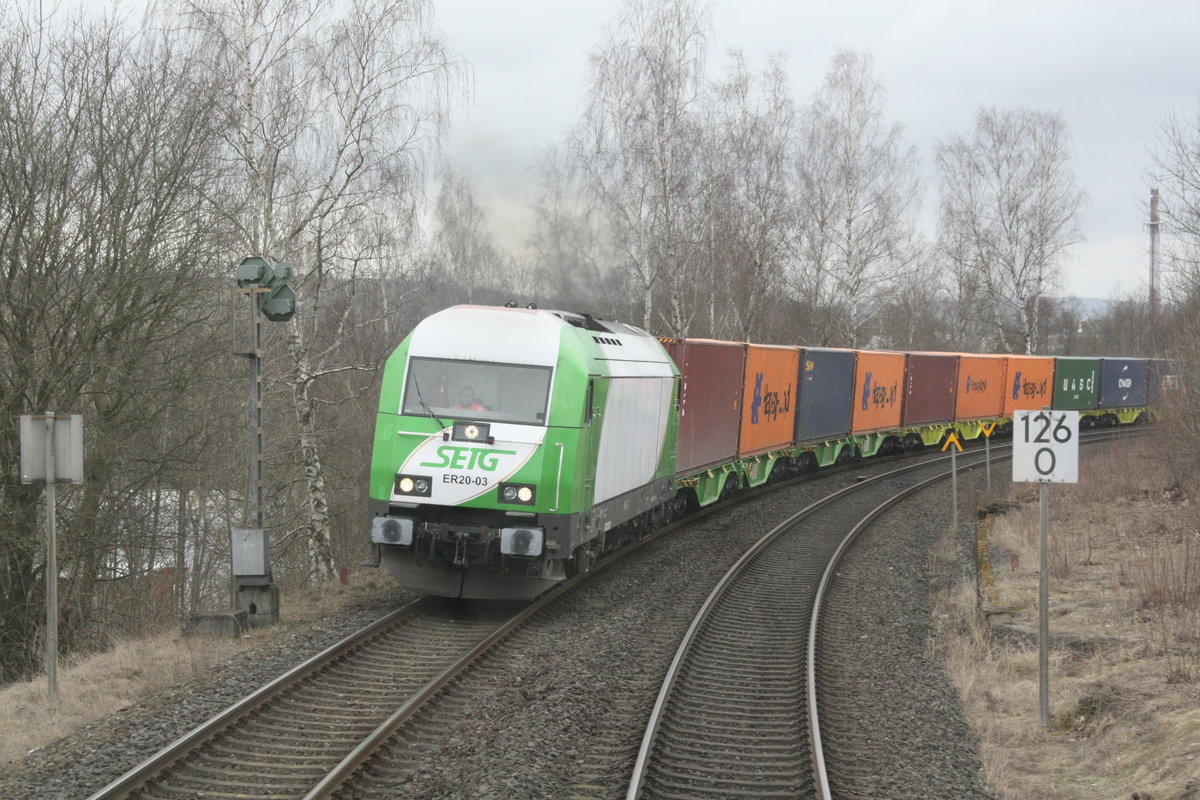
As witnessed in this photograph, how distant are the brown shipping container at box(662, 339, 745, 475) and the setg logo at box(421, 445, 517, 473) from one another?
6.57m

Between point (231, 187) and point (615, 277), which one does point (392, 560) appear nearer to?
point (231, 187)

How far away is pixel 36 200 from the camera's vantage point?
41.2ft

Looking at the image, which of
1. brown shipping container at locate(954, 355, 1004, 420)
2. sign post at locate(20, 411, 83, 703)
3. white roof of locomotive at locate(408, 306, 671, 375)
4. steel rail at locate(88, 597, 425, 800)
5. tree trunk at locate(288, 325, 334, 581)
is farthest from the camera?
brown shipping container at locate(954, 355, 1004, 420)

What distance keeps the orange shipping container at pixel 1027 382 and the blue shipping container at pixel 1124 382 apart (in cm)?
304

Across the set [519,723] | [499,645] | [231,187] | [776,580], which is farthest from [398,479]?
[231,187]

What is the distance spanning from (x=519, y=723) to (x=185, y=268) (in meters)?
8.81

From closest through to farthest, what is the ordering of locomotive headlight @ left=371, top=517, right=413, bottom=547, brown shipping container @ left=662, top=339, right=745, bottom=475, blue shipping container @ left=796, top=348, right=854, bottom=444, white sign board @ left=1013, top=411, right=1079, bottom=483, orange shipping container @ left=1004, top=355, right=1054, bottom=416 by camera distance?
white sign board @ left=1013, top=411, right=1079, bottom=483
locomotive headlight @ left=371, top=517, right=413, bottom=547
brown shipping container @ left=662, top=339, right=745, bottom=475
blue shipping container @ left=796, top=348, right=854, bottom=444
orange shipping container @ left=1004, top=355, right=1054, bottom=416

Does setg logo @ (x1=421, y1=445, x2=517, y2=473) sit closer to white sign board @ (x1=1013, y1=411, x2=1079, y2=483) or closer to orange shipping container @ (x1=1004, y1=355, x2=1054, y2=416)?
white sign board @ (x1=1013, y1=411, x2=1079, y2=483)

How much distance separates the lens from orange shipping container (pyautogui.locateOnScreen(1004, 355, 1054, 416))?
3609 centimetres

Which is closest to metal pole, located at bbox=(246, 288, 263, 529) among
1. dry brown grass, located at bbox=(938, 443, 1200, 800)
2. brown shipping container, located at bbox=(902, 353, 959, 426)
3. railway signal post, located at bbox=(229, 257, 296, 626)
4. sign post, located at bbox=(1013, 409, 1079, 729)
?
railway signal post, located at bbox=(229, 257, 296, 626)

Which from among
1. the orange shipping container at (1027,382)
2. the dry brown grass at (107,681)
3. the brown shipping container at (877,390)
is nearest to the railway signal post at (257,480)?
the dry brown grass at (107,681)

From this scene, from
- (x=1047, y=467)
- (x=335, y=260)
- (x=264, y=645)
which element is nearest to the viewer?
(x=1047, y=467)

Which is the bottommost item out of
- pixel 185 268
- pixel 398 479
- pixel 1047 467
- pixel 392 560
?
pixel 392 560

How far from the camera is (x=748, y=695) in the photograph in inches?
339
